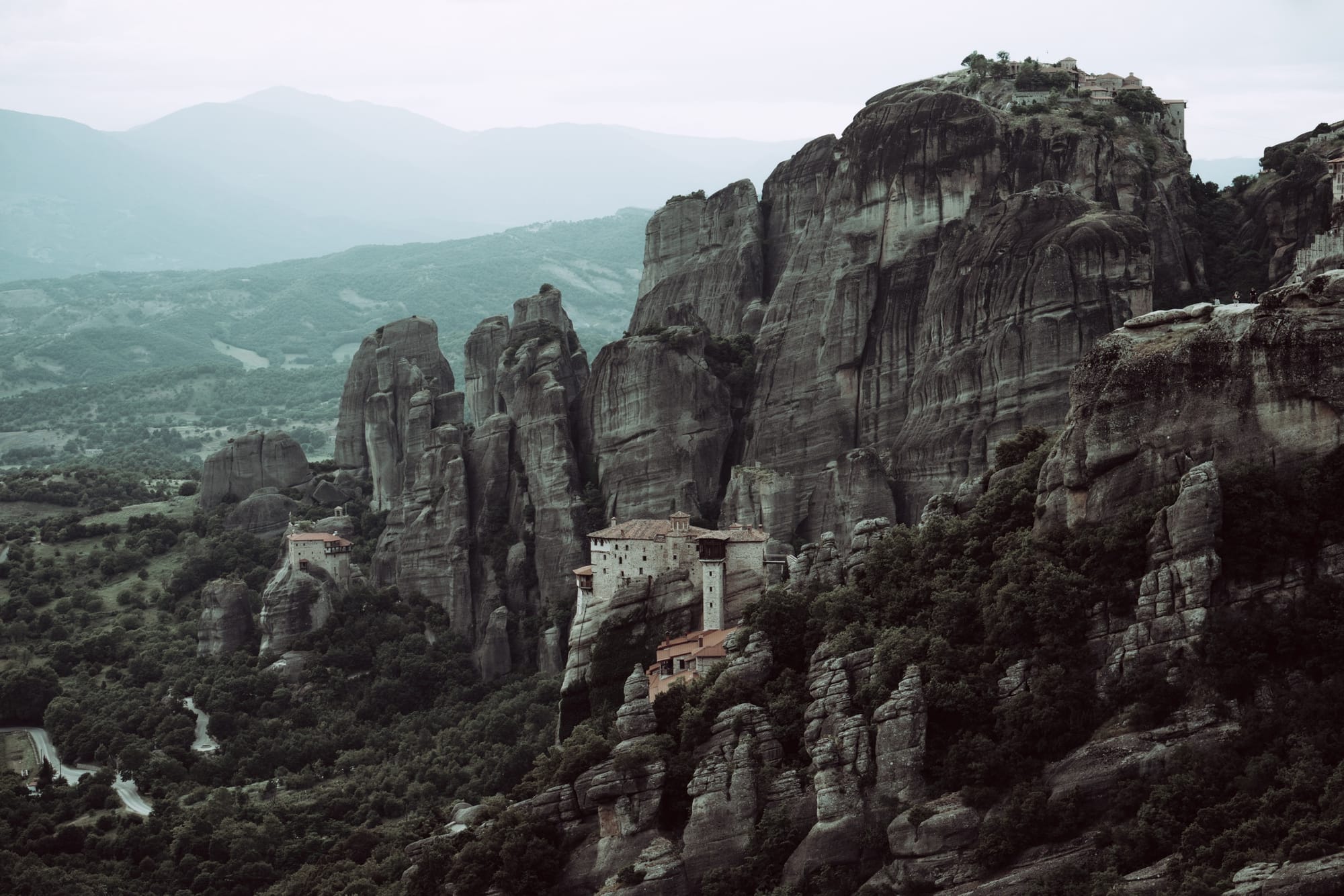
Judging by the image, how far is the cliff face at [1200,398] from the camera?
43.1m

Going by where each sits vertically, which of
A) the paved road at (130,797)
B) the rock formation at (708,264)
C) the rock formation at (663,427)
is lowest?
the paved road at (130,797)

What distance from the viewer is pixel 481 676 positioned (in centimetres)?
8944

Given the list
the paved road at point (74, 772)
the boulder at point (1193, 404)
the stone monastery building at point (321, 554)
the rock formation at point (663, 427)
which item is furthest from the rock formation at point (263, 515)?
the boulder at point (1193, 404)

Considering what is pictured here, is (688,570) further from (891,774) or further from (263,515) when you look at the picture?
(263,515)

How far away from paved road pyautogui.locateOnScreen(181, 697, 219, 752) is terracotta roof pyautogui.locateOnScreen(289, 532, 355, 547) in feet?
35.0

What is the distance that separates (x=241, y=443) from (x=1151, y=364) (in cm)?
7998

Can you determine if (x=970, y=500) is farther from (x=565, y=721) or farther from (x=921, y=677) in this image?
(x=565, y=721)

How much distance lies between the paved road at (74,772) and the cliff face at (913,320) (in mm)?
26421

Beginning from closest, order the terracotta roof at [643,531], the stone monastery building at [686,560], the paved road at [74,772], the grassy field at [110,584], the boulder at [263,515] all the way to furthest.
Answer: the stone monastery building at [686,560]
the terracotta roof at [643,531]
the paved road at [74,772]
the grassy field at [110,584]
the boulder at [263,515]

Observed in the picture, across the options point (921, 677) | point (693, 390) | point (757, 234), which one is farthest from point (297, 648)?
point (921, 677)

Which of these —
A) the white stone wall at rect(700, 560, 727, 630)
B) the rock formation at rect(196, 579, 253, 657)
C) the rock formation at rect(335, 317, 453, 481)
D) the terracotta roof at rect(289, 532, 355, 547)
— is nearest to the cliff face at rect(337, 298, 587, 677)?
the terracotta roof at rect(289, 532, 355, 547)

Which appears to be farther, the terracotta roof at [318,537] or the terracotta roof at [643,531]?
the terracotta roof at [318,537]

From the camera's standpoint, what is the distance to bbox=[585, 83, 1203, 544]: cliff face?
77.8m

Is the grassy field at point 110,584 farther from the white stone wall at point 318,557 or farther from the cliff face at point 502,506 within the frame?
the cliff face at point 502,506
